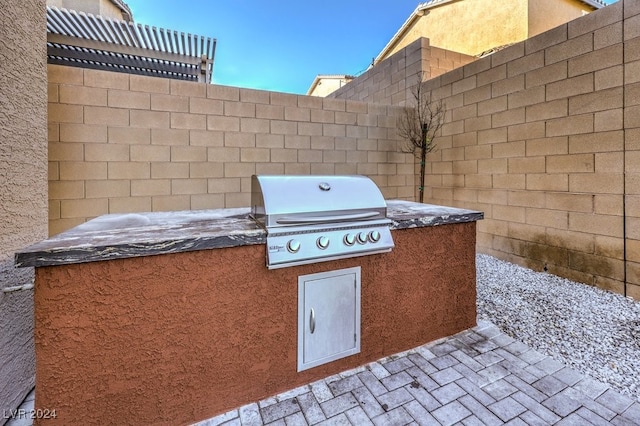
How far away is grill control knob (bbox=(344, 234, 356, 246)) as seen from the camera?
2041mm

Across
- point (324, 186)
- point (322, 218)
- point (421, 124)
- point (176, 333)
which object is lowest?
point (176, 333)

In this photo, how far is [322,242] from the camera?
194 cm

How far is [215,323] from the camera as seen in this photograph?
1.80 meters

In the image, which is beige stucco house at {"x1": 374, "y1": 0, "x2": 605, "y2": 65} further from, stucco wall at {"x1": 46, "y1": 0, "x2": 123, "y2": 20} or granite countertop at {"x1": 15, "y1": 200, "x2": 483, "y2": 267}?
stucco wall at {"x1": 46, "y1": 0, "x2": 123, "y2": 20}

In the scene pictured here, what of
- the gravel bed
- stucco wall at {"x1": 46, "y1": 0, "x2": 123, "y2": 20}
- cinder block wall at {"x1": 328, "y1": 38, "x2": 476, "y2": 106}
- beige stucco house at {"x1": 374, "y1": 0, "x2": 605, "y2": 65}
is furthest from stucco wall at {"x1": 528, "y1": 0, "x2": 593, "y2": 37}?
stucco wall at {"x1": 46, "y1": 0, "x2": 123, "y2": 20}

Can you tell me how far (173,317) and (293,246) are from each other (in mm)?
794

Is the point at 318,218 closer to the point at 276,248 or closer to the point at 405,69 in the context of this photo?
the point at 276,248

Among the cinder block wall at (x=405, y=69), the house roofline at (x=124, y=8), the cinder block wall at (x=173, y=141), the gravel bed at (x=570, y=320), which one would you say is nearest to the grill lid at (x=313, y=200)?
the gravel bed at (x=570, y=320)

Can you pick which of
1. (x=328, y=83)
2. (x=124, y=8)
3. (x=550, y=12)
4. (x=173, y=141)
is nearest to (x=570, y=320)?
(x=173, y=141)

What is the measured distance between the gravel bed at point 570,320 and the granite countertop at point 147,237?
1565mm

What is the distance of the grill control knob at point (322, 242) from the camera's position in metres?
1.94

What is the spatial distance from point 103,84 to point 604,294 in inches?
277

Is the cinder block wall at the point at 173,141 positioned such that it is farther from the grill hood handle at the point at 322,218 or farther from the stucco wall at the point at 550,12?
the stucco wall at the point at 550,12

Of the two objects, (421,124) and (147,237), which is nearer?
(147,237)
